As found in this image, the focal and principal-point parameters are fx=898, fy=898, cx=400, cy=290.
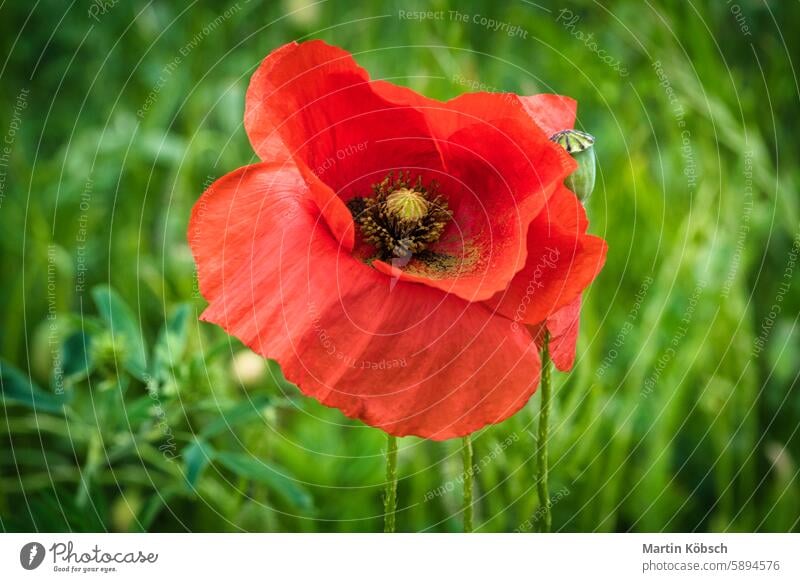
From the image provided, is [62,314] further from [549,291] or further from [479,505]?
[549,291]

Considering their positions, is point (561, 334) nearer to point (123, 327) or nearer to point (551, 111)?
point (551, 111)

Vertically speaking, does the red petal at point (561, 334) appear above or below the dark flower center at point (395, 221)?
below

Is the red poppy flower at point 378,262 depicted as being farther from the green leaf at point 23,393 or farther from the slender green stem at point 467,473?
the green leaf at point 23,393

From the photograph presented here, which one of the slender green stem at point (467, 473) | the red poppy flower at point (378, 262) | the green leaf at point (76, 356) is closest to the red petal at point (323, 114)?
the red poppy flower at point (378, 262)

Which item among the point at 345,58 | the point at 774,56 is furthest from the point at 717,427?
the point at 345,58

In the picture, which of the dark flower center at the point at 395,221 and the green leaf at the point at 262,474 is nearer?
the dark flower center at the point at 395,221

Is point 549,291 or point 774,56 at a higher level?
point 774,56
